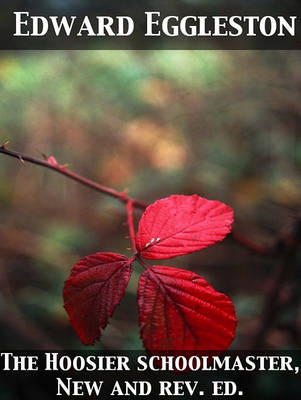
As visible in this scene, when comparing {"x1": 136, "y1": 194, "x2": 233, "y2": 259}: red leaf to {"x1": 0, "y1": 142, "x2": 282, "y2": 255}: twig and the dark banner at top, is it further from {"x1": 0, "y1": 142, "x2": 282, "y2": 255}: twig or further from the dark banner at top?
the dark banner at top

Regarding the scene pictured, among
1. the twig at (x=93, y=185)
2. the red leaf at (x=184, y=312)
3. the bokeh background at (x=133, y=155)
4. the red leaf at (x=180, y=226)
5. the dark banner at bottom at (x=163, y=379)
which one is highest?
the bokeh background at (x=133, y=155)

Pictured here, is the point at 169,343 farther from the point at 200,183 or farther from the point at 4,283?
the point at 4,283

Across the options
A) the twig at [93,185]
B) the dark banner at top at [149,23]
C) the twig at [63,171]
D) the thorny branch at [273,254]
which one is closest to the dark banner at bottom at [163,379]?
the thorny branch at [273,254]

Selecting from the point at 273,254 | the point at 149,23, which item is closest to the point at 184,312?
the point at 273,254

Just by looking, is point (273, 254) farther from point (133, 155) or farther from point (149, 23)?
point (133, 155)

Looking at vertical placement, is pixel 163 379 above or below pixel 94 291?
below

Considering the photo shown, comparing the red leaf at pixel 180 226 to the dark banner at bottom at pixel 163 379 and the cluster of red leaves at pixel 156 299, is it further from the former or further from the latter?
the dark banner at bottom at pixel 163 379
